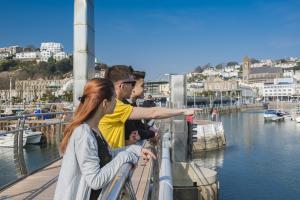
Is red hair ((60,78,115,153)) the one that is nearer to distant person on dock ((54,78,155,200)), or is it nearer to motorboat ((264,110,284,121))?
distant person on dock ((54,78,155,200))

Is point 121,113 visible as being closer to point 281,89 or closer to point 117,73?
point 117,73

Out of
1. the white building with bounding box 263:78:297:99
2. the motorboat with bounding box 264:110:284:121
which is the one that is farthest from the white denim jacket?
the white building with bounding box 263:78:297:99

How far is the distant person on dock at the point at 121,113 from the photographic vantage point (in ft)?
10.4

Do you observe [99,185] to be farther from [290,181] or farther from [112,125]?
[290,181]

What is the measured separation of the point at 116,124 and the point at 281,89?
7096 inches

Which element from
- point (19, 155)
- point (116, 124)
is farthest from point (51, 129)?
point (116, 124)

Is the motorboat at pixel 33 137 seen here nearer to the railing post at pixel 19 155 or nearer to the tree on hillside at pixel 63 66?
the railing post at pixel 19 155

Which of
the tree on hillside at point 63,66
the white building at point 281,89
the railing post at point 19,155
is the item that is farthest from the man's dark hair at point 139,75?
the white building at point 281,89

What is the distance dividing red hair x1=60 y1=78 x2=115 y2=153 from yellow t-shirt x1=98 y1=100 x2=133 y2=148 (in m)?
0.88

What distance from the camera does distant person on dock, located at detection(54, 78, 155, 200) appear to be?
2.07 meters

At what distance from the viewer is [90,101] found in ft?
7.71

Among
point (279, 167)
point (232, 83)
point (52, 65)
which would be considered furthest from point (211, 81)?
point (279, 167)

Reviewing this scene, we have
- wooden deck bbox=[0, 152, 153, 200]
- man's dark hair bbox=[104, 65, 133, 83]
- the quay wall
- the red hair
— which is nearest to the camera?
the red hair

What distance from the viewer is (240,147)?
122 feet
